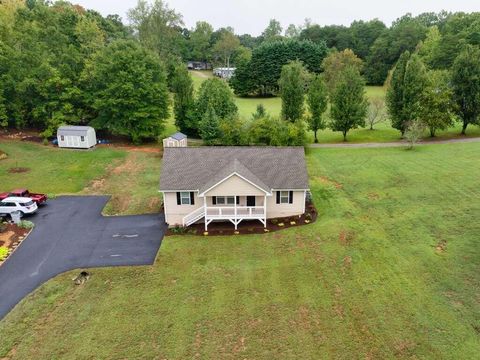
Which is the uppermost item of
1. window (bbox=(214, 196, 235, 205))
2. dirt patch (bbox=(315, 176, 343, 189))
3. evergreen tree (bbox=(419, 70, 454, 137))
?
evergreen tree (bbox=(419, 70, 454, 137))

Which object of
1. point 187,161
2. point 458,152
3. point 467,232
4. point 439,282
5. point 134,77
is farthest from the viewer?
point 134,77

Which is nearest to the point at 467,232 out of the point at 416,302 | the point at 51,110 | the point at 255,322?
the point at 416,302

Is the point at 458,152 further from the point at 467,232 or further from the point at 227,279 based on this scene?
the point at 227,279

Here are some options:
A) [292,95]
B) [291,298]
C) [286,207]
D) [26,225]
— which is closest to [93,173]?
[26,225]

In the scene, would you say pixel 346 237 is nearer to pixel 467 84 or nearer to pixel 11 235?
pixel 11 235

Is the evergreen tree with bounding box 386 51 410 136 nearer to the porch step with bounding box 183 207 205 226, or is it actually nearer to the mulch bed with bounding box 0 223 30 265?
the porch step with bounding box 183 207 205 226

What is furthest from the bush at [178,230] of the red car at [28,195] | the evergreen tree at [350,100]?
the evergreen tree at [350,100]

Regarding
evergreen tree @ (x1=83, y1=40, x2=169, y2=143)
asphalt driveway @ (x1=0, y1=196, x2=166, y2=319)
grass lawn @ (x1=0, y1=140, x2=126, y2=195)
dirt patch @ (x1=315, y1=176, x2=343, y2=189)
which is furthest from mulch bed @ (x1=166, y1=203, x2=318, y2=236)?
evergreen tree @ (x1=83, y1=40, x2=169, y2=143)
